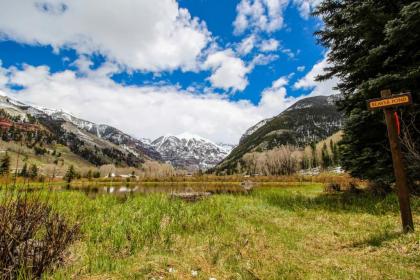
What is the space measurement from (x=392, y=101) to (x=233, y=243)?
636cm

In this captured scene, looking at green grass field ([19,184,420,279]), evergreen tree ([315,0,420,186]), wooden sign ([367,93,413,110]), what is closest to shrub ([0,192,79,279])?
green grass field ([19,184,420,279])

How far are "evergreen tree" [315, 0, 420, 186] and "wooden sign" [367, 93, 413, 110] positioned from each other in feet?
10.5

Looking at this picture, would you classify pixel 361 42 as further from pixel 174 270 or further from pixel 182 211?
pixel 174 270

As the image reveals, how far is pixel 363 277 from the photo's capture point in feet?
18.0

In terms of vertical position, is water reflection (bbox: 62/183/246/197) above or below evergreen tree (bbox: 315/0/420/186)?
below

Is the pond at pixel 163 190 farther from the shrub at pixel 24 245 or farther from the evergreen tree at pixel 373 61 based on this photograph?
the evergreen tree at pixel 373 61

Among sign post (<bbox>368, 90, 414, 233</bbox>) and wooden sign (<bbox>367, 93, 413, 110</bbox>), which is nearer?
sign post (<bbox>368, 90, 414, 233</bbox>)

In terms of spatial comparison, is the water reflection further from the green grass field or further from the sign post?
the sign post

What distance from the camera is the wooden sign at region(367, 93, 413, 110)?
8406 mm

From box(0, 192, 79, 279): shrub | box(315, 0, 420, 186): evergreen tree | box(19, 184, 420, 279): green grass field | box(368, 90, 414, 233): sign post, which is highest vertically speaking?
box(315, 0, 420, 186): evergreen tree

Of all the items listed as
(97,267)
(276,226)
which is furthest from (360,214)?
(97,267)

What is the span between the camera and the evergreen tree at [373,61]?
12.0 m

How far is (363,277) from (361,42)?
45.8ft

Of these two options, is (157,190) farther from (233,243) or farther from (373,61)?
(233,243)
